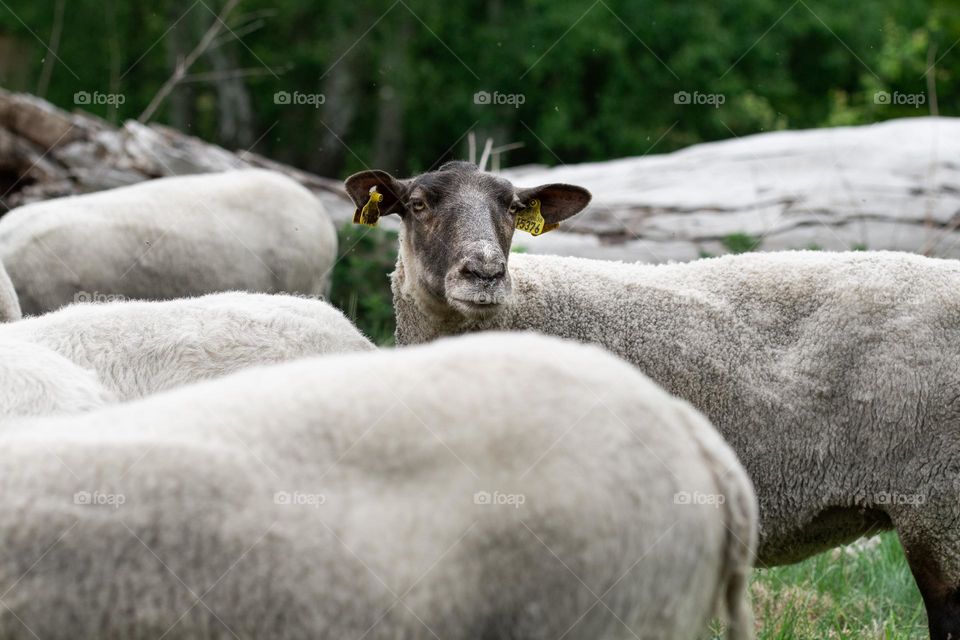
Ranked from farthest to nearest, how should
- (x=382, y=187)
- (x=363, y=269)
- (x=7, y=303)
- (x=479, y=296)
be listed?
(x=363, y=269) < (x=7, y=303) < (x=382, y=187) < (x=479, y=296)

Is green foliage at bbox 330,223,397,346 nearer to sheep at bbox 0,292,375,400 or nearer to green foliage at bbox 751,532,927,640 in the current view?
green foliage at bbox 751,532,927,640

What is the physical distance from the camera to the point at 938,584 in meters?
4.02

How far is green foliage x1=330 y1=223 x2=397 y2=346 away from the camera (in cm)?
853

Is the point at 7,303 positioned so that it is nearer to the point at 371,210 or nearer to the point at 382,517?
the point at 371,210

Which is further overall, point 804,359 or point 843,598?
point 843,598

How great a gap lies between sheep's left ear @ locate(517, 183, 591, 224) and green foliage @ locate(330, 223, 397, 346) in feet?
9.79

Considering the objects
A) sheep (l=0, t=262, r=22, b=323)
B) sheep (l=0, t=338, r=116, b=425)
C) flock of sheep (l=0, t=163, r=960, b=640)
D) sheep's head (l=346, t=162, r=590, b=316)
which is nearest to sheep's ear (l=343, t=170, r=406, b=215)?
sheep's head (l=346, t=162, r=590, b=316)

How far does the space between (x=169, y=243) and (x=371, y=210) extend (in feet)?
8.41

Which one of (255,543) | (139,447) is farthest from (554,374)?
(139,447)

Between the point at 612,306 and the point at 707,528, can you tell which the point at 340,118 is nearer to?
the point at 612,306

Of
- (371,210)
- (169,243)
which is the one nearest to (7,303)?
(371,210)

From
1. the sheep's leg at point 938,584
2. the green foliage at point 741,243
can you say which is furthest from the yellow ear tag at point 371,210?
the green foliage at point 741,243

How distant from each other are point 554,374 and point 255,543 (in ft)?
2.13

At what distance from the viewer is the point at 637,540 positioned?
7.38 ft
